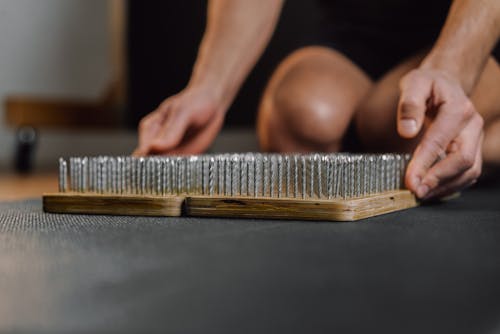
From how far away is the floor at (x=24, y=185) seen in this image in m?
1.31

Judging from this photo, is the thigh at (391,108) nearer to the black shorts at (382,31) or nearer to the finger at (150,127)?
the black shorts at (382,31)

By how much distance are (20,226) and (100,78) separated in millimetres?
1931

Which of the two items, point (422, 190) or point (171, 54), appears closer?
point (422, 190)

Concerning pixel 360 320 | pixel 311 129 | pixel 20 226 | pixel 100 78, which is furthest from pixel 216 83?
pixel 100 78

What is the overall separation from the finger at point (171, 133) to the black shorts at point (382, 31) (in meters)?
0.48

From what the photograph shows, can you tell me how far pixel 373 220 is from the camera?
0.74 m

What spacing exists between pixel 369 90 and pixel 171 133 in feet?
1.55

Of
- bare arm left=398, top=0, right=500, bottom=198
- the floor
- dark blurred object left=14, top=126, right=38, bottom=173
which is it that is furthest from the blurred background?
bare arm left=398, top=0, right=500, bottom=198

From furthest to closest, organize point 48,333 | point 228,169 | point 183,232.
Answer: point 228,169 → point 183,232 → point 48,333

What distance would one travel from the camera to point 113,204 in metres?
0.81

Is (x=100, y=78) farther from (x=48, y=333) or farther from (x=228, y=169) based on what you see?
(x=48, y=333)

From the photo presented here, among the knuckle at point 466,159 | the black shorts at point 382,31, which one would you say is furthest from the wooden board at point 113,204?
the black shorts at point 382,31

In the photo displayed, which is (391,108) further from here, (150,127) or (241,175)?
(241,175)

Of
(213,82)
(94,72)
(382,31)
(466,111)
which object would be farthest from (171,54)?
(466,111)
